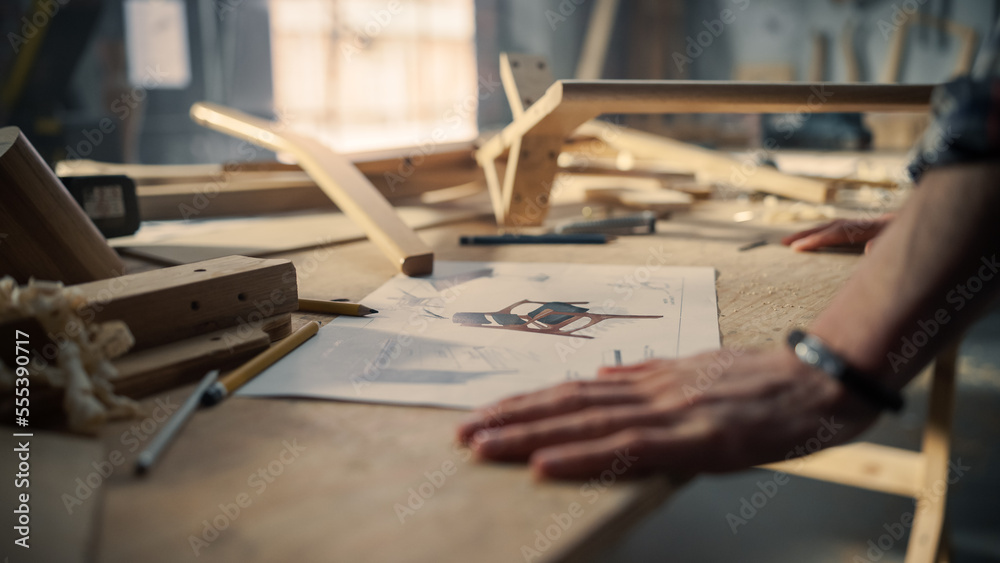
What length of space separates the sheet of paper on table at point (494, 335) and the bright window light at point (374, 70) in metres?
3.48

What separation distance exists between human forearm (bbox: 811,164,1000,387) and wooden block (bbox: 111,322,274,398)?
0.46 metres

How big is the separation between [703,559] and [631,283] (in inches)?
42.1

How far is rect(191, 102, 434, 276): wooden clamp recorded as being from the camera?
2.99 ft

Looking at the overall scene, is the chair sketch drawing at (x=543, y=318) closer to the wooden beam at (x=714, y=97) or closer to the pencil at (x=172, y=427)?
the pencil at (x=172, y=427)

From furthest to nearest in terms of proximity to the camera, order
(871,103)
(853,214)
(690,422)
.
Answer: (853,214)
(871,103)
(690,422)

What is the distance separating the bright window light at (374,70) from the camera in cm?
442

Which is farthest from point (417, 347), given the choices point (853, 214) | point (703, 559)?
point (703, 559)

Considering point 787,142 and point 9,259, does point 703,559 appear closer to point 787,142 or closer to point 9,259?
point 9,259

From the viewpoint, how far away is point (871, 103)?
1007 mm
